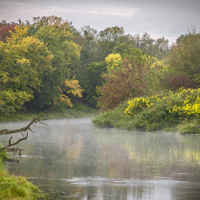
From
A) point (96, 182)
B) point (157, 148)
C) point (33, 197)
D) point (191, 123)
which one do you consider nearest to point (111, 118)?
point (191, 123)

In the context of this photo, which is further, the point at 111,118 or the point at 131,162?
the point at 111,118

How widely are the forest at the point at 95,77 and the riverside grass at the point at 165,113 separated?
0.07m

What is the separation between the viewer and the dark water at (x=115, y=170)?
9.34 m

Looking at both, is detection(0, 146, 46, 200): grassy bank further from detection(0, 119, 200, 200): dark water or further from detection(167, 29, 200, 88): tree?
detection(167, 29, 200, 88): tree

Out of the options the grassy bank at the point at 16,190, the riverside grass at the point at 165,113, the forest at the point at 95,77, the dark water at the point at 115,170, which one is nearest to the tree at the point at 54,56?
the forest at the point at 95,77

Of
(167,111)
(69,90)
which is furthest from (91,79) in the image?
(167,111)

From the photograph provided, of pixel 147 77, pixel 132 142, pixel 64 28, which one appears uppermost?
pixel 64 28

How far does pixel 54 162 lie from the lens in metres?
14.3

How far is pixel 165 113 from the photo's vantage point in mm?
28562

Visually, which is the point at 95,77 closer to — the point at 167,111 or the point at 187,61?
the point at 187,61

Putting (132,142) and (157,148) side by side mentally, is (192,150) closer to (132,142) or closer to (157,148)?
(157,148)

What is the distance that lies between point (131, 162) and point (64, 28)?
5749 centimetres

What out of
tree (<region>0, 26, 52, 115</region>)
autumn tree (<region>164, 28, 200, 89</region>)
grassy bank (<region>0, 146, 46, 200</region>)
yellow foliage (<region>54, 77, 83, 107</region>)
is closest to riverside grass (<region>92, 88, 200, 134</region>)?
autumn tree (<region>164, 28, 200, 89</region>)

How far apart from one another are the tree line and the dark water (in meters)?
17.2
